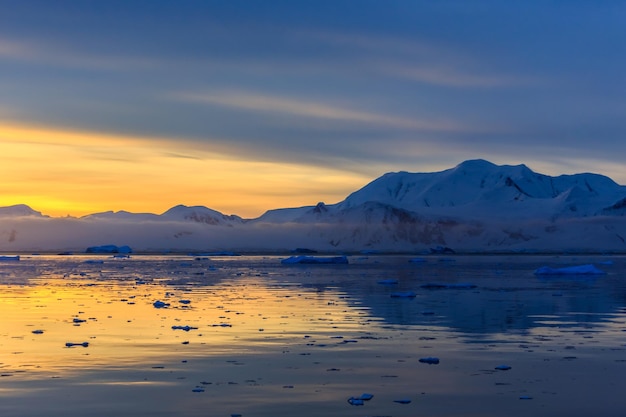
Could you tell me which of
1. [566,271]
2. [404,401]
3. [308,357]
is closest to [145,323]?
[308,357]

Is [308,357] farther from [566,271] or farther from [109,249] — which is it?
[109,249]

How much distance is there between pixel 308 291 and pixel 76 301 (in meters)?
9.10

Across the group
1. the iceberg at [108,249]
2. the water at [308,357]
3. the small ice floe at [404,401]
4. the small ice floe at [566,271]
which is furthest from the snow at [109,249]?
the small ice floe at [404,401]

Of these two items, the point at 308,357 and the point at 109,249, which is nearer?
the point at 308,357

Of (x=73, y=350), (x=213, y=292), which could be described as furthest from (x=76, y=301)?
(x=73, y=350)

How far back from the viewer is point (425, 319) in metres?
21.5

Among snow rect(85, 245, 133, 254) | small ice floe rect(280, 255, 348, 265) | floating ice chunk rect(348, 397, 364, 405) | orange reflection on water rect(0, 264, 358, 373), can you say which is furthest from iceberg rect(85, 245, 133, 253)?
floating ice chunk rect(348, 397, 364, 405)

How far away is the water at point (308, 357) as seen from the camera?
36.2ft

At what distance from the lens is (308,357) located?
14.9 metres

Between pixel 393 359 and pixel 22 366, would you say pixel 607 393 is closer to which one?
pixel 393 359

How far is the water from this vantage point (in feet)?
36.2

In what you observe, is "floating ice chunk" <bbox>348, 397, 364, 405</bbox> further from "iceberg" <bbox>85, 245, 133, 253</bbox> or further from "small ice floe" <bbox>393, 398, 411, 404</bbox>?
"iceberg" <bbox>85, 245, 133, 253</bbox>

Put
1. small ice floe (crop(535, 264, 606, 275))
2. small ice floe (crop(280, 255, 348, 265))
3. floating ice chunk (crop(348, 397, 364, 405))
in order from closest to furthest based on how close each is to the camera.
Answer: floating ice chunk (crop(348, 397, 364, 405)) < small ice floe (crop(535, 264, 606, 275)) < small ice floe (crop(280, 255, 348, 265))

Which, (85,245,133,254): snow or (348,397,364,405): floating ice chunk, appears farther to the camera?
(85,245,133,254): snow
